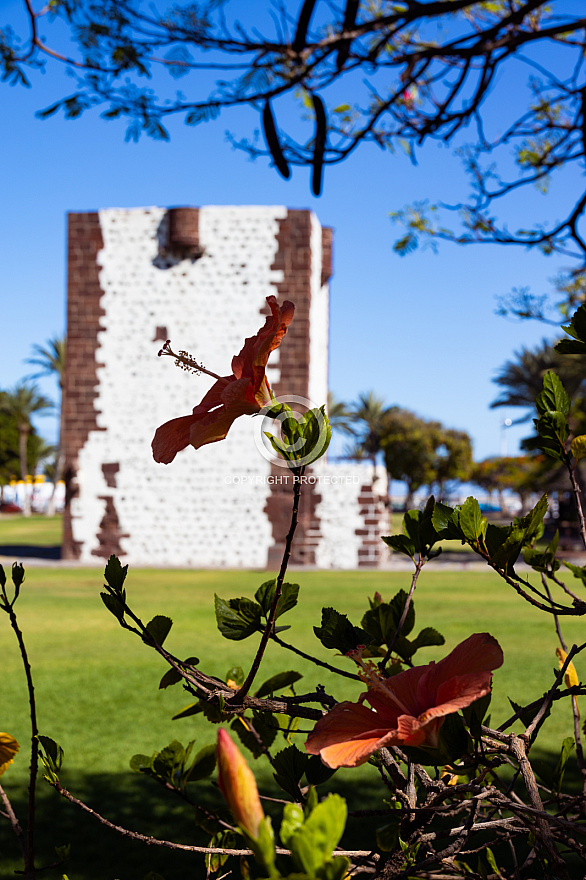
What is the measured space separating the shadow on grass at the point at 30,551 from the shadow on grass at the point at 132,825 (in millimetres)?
10508

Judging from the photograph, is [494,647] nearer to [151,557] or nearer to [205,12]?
[205,12]

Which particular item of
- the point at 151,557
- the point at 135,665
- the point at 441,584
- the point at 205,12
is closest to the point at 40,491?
the point at 151,557

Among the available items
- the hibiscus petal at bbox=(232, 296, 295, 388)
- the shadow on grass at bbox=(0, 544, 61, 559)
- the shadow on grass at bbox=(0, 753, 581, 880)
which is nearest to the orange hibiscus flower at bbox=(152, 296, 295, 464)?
the hibiscus petal at bbox=(232, 296, 295, 388)

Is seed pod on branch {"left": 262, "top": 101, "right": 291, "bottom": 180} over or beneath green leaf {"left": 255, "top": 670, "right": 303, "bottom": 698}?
over

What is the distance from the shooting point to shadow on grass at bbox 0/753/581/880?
2.25 metres

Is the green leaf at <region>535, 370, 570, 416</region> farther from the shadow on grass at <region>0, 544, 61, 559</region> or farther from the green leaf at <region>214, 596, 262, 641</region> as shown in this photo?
the shadow on grass at <region>0, 544, 61, 559</region>

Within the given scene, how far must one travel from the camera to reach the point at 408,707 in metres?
0.54

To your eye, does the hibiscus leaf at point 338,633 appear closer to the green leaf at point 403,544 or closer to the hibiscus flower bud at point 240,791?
the green leaf at point 403,544

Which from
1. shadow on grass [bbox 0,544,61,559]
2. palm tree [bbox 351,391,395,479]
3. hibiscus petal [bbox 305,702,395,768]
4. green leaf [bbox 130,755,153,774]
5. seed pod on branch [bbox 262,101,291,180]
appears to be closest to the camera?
hibiscus petal [bbox 305,702,395,768]

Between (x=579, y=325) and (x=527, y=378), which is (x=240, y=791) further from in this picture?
(x=527, y=378)

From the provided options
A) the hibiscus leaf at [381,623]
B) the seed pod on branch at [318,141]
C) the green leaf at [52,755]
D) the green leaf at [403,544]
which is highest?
the seed pod on branch at [318,141]

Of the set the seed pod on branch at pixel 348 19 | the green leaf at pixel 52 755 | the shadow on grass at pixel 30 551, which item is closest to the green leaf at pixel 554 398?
the green leaf at pixel 52 755

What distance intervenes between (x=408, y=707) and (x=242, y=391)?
0.81 feet

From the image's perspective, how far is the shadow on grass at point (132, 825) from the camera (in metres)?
2.25
